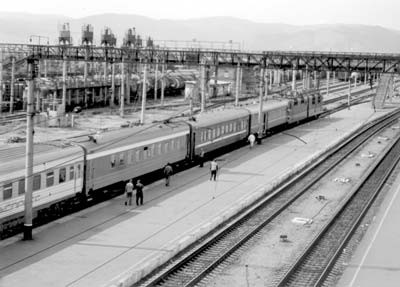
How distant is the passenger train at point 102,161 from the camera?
22812 mm

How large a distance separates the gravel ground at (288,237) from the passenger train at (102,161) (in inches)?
299

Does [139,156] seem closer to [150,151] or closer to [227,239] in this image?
[150,151]

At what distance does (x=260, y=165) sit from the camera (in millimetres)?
41781

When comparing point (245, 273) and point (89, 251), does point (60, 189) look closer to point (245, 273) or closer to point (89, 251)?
point (89, 251)

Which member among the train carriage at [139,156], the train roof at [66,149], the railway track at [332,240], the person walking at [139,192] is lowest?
the railway track at [332,240]

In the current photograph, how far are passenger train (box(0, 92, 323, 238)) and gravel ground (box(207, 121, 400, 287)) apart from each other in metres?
7.59

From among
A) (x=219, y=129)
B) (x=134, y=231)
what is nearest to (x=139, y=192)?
(x=134, y=231)

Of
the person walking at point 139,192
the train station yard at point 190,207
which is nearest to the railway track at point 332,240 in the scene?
the train station yard at point 190,207

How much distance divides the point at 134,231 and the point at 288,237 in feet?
18.6

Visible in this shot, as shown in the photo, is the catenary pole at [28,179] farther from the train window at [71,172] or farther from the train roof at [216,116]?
the train roof at [216,116]

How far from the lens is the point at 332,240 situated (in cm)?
2447

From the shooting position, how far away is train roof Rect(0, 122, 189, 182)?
2281 centimetres

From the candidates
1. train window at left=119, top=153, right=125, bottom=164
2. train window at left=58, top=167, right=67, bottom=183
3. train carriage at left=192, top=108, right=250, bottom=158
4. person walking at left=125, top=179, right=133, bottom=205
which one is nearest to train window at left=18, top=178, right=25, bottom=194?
train window at left=58, top=167, right=67, bottom=183

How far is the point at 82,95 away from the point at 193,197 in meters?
55.4
